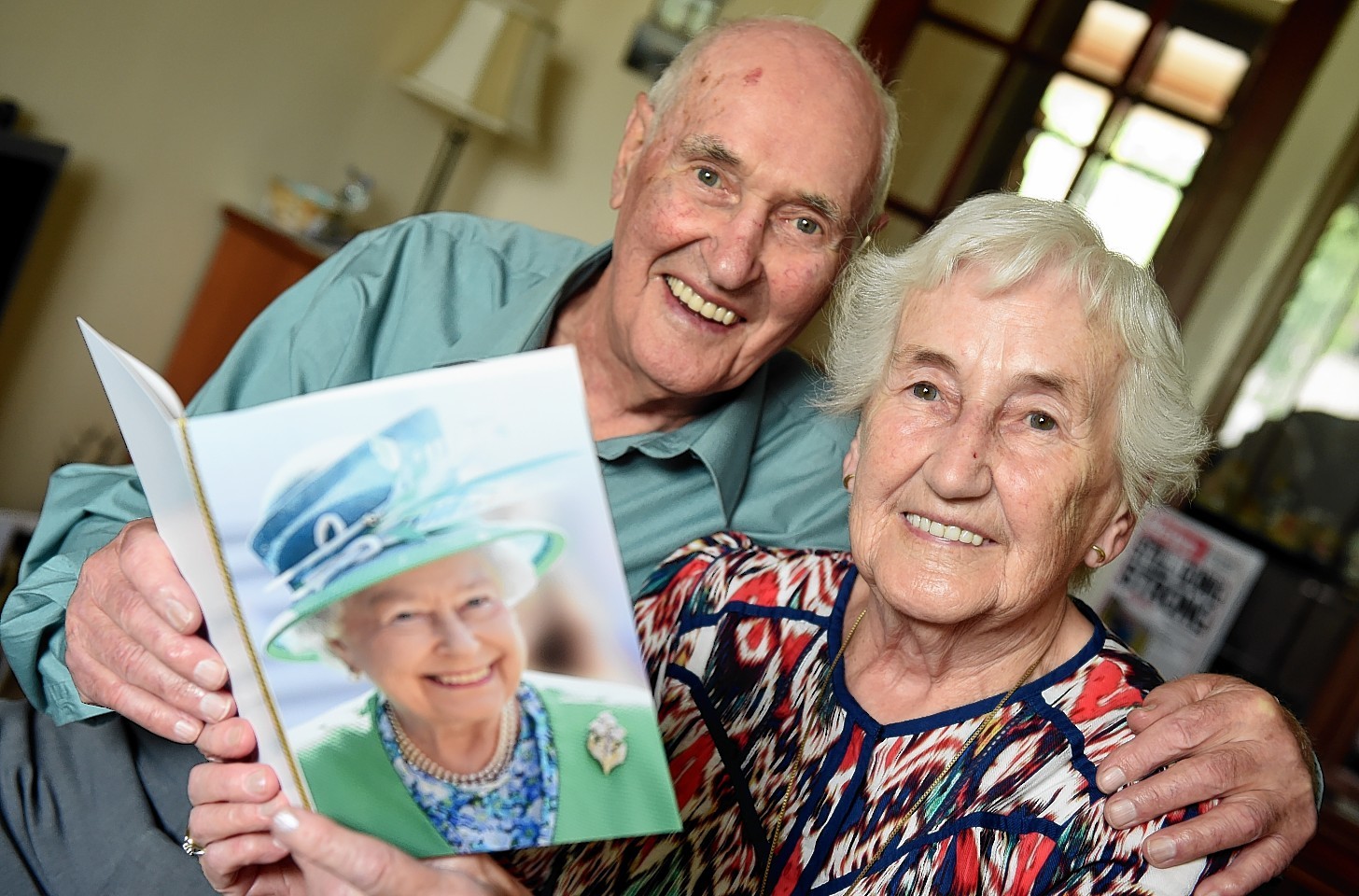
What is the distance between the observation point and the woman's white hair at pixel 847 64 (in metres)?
1.58

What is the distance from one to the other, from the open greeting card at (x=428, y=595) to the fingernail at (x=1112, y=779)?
0.45 metres

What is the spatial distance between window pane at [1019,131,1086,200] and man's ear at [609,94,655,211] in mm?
2035

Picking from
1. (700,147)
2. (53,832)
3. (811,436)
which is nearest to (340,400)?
(53,832)

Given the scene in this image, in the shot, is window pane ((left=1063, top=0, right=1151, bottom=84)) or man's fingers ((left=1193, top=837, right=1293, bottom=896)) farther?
window pane ((left=1063, top=0, right=1151, bottom=84))

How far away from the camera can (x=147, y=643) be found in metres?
0.99

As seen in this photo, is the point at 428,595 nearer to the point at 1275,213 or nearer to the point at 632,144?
the point at 632,144

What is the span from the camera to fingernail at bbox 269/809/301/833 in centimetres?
79

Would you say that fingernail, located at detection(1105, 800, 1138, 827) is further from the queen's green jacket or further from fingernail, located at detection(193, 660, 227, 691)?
fingernail, located at detection(193, 660, 227, 691)

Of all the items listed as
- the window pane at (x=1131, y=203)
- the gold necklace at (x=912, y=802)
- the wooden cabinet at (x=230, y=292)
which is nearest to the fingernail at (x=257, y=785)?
the gold necklace at (x=912, y=802)

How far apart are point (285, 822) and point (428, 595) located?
0.62ft

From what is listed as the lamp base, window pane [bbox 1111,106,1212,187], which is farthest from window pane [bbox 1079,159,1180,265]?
the lamp base

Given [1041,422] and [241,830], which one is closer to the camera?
[241,830]

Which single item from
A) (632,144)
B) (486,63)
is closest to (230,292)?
(486,63)

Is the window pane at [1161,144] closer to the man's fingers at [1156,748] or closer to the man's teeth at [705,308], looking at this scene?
the man's teeth at [705,308]
